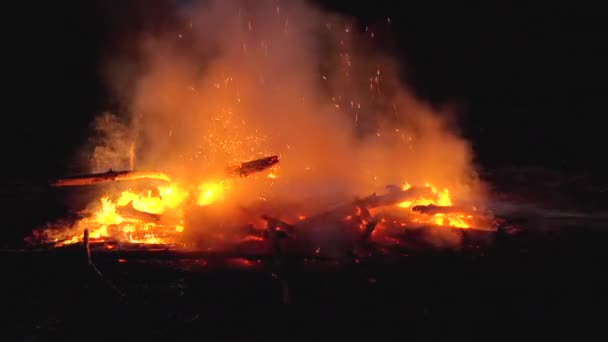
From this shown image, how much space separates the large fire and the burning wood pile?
47 millimetres

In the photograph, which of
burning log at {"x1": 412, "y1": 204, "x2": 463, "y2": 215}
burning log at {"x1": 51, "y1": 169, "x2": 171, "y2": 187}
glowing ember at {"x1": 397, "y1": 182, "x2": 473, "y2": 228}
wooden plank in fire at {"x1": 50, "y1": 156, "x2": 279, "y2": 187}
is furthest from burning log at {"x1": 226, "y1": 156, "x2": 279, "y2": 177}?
burning log at {"x1": 412, "y1": 204, "x2": 463, "y2": 215}

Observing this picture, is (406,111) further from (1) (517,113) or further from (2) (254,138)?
(2) (254,138)

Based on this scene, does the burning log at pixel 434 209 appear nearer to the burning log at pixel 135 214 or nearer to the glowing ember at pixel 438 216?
the glowing ember at pixel 438 216

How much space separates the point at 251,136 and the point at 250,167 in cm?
276

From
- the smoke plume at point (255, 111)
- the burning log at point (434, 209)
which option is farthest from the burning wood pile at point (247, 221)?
the smoke plume at point (255, 111)

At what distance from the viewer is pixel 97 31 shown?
15961 millimetres

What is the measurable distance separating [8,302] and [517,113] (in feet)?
54.2

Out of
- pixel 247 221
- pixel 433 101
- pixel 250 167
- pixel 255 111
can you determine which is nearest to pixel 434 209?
pixel 247 221

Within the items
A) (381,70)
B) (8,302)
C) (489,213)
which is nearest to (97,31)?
(381,70)

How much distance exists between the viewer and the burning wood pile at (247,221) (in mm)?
6270

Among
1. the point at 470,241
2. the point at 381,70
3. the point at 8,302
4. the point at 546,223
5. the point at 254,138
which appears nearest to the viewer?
the point at 8,302

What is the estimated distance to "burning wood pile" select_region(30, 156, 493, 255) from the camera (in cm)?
627

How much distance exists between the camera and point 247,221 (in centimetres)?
689

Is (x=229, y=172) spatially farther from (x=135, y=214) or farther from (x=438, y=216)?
(x=438, y=216)
